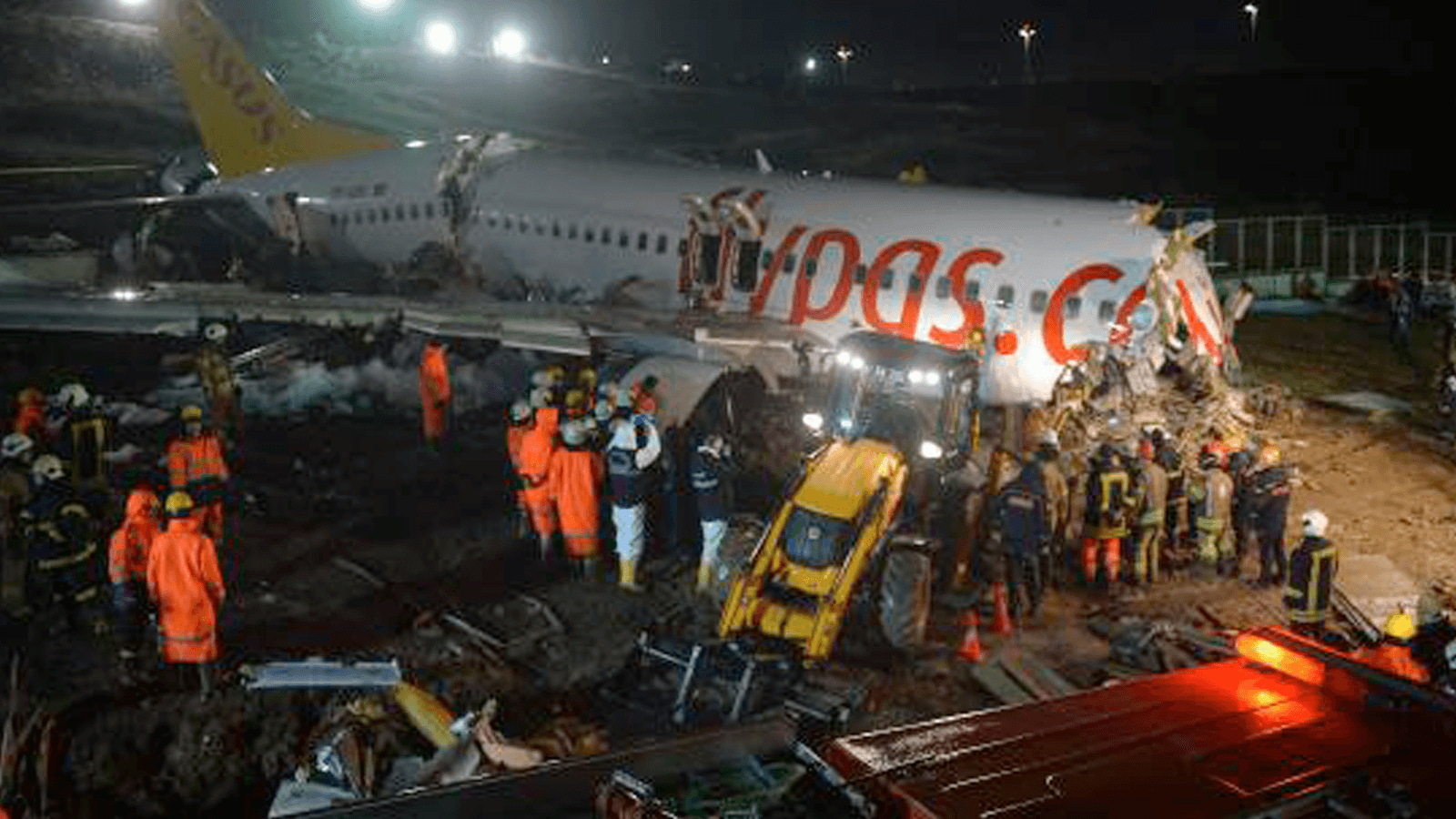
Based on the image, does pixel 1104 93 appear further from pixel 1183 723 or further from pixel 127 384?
pixel 1183 723

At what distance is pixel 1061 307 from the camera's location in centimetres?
1648

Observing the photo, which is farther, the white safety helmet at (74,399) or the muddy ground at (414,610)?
the white safety helmet at (74,399)

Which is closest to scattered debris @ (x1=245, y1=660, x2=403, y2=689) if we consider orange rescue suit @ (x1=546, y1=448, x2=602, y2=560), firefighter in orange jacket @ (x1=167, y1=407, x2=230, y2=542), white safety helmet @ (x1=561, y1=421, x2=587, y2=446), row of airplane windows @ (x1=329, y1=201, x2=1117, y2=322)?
firefighter in orange jacket @ (x1=167, y1=407, x2=230, y2=542)

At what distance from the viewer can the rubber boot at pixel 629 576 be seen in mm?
12938

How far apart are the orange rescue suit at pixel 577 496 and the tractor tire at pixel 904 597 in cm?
331

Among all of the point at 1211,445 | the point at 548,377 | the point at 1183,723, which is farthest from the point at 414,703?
the point at 1211,445

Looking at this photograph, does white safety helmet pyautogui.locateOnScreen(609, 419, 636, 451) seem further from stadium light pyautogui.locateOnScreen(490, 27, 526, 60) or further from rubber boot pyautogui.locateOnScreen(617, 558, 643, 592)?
stadium light pyautogui.locateOnScreen(490, 27, 526, 60)

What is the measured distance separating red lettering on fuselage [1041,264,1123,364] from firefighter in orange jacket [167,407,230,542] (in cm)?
1083

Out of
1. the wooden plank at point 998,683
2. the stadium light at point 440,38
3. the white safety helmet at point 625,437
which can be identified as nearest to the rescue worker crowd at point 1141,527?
the wooden plank at point 998,683

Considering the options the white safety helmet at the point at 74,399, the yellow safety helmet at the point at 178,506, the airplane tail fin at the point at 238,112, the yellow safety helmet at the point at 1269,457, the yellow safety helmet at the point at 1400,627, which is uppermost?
the airplane tail fin at the point at 238,112

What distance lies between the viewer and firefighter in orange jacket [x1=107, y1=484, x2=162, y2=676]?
34.0ft

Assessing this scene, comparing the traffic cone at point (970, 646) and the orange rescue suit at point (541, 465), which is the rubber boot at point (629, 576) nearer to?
the orange rescue suit at point (541, 465)

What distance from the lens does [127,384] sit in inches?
827

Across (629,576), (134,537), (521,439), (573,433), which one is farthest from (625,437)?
(134,537)
